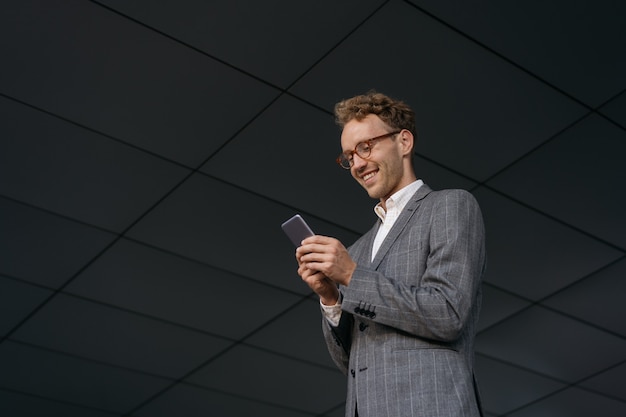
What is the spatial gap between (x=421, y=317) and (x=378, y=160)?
393 mm

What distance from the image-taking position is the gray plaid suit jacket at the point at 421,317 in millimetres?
1380

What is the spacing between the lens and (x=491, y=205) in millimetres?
3695

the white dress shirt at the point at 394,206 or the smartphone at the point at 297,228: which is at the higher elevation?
the white dress shirt at the point at 394,206

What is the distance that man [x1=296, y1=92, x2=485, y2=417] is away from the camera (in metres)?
1.38

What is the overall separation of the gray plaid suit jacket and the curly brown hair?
224mm

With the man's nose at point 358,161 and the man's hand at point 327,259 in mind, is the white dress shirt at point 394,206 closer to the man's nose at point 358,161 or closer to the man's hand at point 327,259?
the man's nose at point 358,161

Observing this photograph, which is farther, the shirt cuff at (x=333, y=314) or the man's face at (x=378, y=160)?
the man's face at (x=378, y=160)

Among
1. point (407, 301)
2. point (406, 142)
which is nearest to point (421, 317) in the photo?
point (407, 301)

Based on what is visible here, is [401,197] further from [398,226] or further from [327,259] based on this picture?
[327,259]

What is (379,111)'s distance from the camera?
1.71 m

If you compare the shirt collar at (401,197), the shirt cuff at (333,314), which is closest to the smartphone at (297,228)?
the shirt cuff at (333,314)

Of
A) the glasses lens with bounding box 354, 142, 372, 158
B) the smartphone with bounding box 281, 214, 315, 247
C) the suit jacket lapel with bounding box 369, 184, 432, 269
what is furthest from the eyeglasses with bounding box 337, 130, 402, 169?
the smartphone with bounding box 281, 214, 315, 247

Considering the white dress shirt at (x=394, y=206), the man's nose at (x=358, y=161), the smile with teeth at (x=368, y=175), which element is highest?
the man's nose at (x=358, y=161)

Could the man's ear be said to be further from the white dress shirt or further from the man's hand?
the man's hand
